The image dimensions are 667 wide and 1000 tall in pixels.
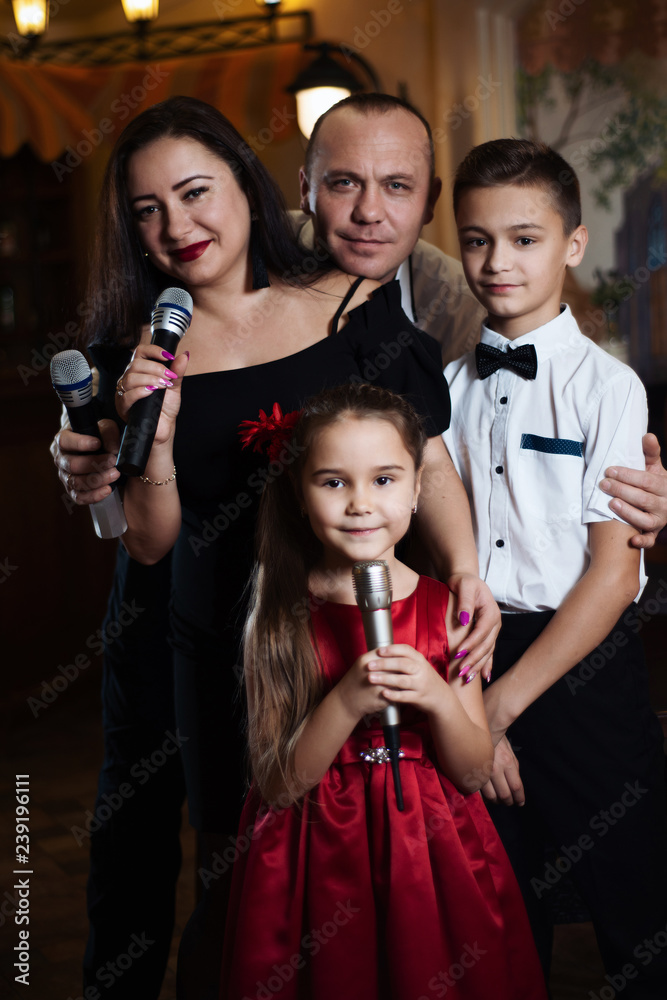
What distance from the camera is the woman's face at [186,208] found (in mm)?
1406

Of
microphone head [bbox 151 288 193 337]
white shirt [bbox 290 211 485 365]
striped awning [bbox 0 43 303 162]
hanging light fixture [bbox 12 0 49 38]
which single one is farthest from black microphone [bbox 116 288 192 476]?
hanging light fixture [bbox 12 0 49 38]

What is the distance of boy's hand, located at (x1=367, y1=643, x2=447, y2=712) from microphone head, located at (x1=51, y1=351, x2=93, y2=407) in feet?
1.80

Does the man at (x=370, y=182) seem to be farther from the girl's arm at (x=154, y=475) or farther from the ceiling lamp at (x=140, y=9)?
the ceiling lamp at (x=140, y=9)

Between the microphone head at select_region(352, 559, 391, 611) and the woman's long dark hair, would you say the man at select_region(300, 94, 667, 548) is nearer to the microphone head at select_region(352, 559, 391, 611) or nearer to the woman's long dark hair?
the woman's long dark hair

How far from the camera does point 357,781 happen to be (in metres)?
1.26

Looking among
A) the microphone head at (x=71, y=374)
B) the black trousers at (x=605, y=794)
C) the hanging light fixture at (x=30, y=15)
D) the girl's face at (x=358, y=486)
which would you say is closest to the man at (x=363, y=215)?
the microphone head at (x=71, y=374)

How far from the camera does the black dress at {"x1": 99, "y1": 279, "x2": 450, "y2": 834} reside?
1467 millimetres

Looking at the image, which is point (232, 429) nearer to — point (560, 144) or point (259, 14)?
point (560, 144)

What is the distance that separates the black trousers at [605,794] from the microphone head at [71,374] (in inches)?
28.6


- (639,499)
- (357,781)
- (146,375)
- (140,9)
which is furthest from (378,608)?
(140,9)

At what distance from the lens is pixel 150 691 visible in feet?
6.54

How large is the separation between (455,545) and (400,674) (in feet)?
1.03

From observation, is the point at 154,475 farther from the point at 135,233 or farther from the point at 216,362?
the point at 135,233

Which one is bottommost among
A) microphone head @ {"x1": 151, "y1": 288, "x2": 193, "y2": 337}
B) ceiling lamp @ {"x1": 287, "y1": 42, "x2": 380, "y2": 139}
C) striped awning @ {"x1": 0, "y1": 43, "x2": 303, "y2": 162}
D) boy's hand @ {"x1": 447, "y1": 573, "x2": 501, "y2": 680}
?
boy's hand @ {"x1": 447, "y1": 573, "x2": 501, "y2": 680}
